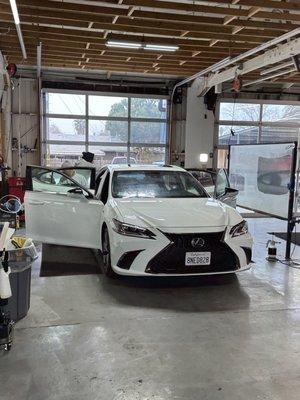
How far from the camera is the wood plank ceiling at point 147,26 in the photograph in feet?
17.9

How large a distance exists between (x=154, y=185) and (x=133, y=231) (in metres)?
1.29

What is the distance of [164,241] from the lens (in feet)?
13.3

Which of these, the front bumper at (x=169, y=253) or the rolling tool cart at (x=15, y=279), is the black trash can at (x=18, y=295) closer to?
the rolling tool cart at (x=15, y=279)

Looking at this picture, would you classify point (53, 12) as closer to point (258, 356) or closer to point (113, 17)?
point (113, 17)

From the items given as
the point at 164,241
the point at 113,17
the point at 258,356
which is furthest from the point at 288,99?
the point at 258,356

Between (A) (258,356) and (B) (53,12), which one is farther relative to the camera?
(B) (53,12)

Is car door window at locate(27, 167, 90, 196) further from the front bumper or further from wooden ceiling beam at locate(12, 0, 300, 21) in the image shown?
wooden ceiling beam at locate(12, 0, 300, 21)

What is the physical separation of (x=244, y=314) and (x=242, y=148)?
12.4ft

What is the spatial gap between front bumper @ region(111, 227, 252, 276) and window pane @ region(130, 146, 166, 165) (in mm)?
7237

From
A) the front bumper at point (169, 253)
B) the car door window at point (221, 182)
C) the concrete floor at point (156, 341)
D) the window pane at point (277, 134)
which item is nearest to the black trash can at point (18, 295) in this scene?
the concrete floor at point (156, 341)

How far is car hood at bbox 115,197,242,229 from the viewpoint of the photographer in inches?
165

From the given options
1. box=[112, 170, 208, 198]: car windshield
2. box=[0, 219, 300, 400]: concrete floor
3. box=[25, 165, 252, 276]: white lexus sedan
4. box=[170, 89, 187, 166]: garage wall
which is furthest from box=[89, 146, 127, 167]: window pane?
box=[0, 219, 300, 400]: concrete floor

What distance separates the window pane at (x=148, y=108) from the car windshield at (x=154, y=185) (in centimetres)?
598

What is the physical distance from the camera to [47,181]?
552cm
